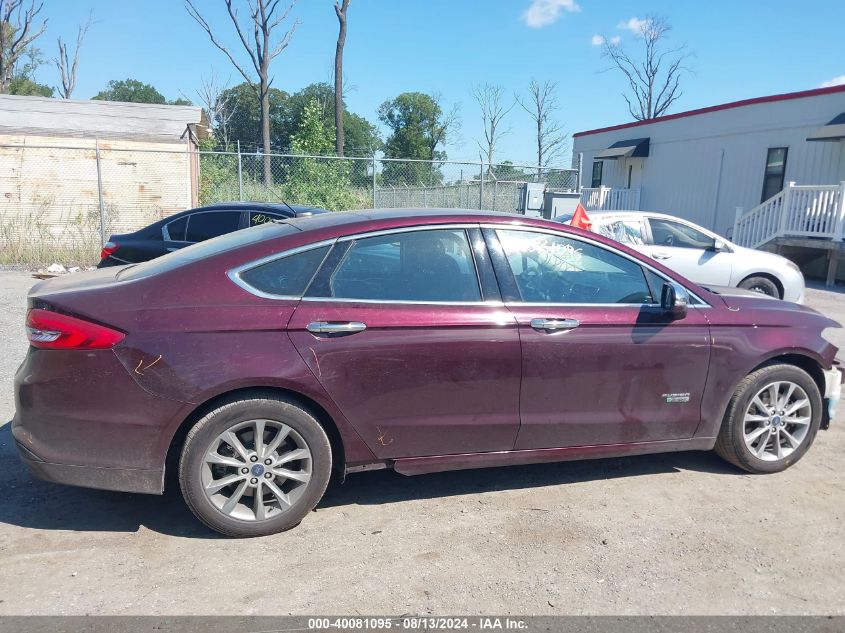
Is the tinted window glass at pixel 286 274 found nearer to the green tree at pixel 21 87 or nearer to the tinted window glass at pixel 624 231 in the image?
the tinted window glass at pixel 624 231

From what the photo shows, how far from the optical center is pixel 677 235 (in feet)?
31.2

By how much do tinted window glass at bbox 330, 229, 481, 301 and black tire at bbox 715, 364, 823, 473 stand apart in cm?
183

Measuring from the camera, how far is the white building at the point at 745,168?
15.2 meters

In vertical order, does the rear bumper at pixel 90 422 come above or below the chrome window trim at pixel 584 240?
below

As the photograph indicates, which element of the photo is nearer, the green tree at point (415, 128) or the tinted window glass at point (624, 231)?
the tinted window glass at point (624, 231)

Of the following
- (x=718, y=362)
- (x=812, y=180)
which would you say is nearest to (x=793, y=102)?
(x=812, y=180)

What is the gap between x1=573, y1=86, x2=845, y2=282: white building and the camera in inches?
600

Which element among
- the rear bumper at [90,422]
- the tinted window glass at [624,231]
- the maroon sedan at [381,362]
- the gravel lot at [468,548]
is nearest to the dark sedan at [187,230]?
the tinted window glass at [624,231]

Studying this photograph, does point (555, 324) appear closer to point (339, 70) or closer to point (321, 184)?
point (321, 184)

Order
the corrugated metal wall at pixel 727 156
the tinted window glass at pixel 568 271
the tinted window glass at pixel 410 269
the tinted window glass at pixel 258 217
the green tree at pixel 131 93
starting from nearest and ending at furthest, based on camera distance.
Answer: the tinted window glass at pixel 410 269
the tinted window glass at pixel 568 271
the tinted window glass at pixel 258 217
the corrugated metal wall at pixel 727 156
the green tree at pixel 131 93

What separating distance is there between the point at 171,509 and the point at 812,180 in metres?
18.2

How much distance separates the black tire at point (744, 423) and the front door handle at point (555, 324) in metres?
1.23

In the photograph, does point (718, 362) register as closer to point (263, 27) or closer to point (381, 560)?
point (381, 560)

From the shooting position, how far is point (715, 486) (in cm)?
409
